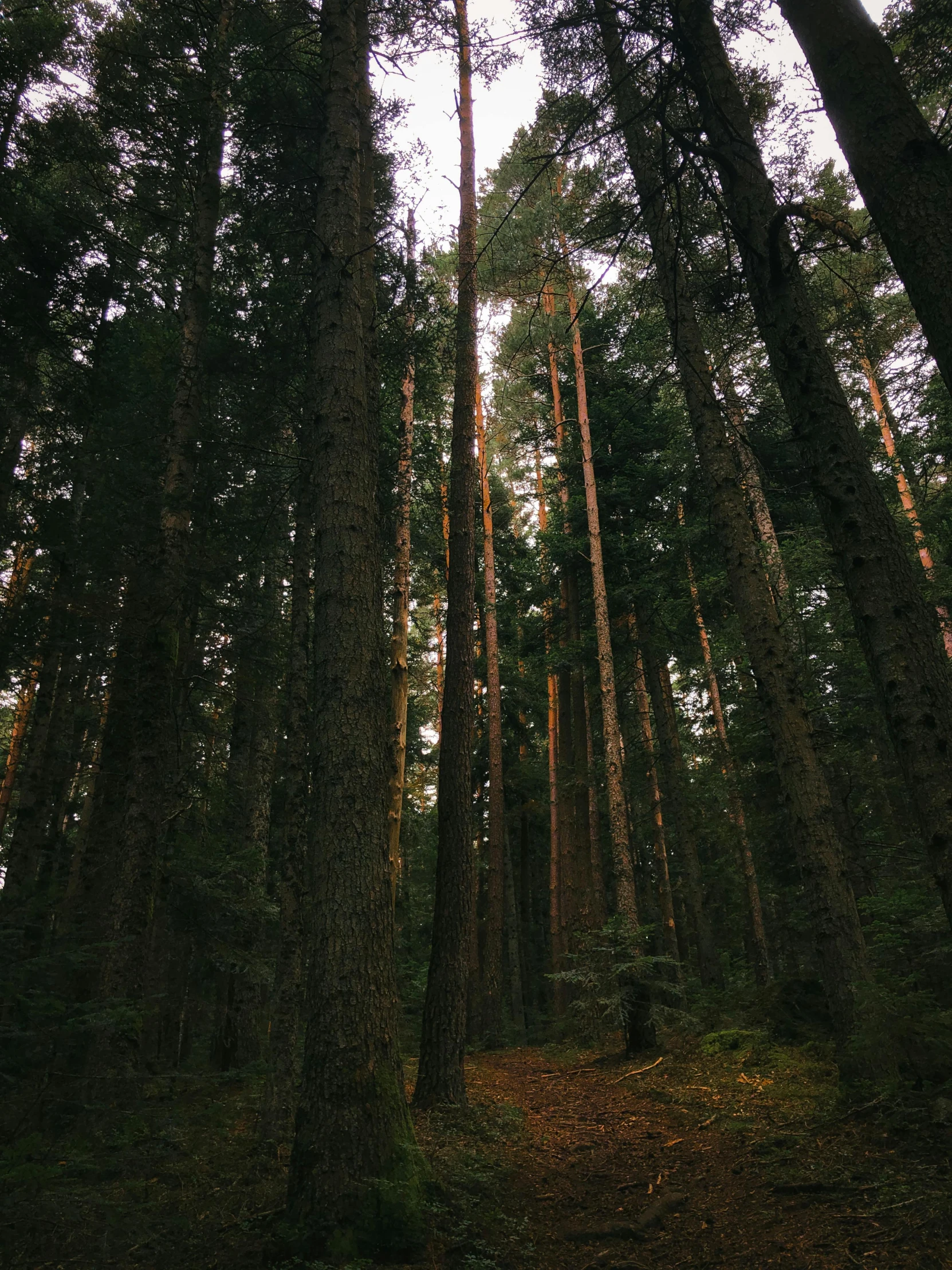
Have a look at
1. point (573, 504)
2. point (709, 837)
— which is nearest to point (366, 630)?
point (573, 504)

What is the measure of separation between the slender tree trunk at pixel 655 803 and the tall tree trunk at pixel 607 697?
133 inches

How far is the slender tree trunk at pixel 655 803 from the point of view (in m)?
16.6

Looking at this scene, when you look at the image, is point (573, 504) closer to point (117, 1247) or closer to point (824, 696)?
point (824, 696)

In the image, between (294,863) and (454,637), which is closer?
(294,863)

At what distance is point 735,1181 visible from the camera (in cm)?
490

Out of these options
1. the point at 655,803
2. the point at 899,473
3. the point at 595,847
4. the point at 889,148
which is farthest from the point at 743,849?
the point at 889,148

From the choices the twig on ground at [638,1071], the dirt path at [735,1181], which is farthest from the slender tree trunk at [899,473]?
the dirt path at [735,1181]

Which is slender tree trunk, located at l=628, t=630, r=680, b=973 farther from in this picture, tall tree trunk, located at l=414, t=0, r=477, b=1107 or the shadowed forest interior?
tall tree trunk, located at l=414, t=0, r=477, b=1107

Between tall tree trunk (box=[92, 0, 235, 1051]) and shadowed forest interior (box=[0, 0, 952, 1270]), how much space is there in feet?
0.17

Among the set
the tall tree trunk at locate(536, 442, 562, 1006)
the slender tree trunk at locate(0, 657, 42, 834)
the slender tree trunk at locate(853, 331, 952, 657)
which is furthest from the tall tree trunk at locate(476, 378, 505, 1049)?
the slender tree trunk at locate(0, 657, 42, 834)

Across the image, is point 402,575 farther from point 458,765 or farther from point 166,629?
point 166,629

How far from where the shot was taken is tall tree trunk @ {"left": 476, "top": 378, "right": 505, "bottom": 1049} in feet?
47.5

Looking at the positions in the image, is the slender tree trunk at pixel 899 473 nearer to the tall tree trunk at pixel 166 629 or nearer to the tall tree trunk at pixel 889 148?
the tall tree trunk at pixel 889 148

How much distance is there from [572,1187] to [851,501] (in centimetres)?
548
